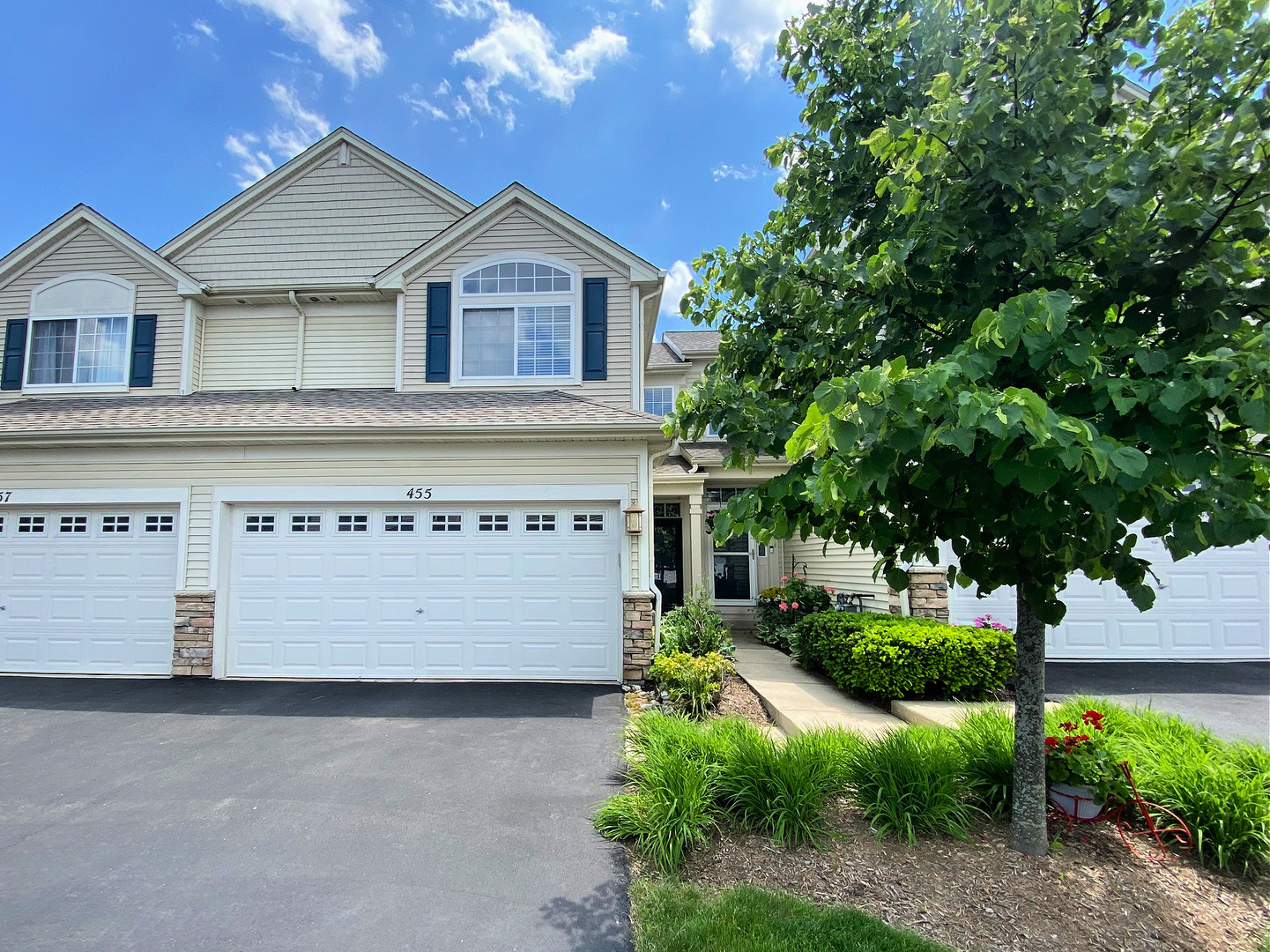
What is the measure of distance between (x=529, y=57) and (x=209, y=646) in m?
10.4

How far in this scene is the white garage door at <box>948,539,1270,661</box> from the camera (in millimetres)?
8922

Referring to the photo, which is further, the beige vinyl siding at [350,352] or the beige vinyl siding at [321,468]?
the beige vinyl siding at [350,352]

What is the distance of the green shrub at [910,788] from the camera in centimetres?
400

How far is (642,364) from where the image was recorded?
10.0 meters

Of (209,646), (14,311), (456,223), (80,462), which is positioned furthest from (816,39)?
(14,311)

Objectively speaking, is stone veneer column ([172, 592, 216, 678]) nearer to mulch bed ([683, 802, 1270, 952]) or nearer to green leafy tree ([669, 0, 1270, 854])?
mulch bed ([683, 802, 1270, 952])

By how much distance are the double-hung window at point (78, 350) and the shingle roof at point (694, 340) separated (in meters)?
11.2

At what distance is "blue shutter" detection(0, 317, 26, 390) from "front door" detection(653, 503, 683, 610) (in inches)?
452

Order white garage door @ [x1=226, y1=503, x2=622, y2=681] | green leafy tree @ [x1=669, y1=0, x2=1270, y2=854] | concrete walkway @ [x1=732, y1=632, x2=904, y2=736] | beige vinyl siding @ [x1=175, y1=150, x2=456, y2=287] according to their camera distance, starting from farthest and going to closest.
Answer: beige vinyl siding @ [x1=175, y1=150, x2=456, y2=287] → white garage door @ [x1=226, y1=503, x2=622, y2=681] → concrete walkway @ [x1=732, y1=632, x2=904, y2=736] → green leafy tree @ [x1=669, y1=0, x2=1270, y2=854]

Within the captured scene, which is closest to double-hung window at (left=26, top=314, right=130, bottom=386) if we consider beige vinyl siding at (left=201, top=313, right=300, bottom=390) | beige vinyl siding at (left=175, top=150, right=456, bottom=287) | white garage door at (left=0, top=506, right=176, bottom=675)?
beige vinyl siding at (left=201, top=313, right=300, bottom=390)

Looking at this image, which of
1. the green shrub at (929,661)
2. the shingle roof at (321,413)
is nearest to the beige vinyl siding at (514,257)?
the shingle roof at (321,413)

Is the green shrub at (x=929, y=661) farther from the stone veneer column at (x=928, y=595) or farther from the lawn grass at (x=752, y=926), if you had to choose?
the lawn grass at (x=752, y=926)

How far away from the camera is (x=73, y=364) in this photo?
10516 millimetres

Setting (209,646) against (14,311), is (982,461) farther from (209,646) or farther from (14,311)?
(14,311)
